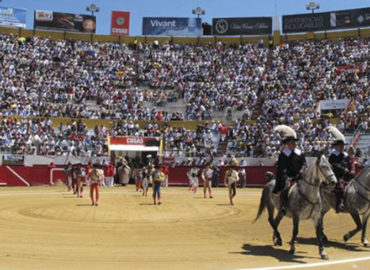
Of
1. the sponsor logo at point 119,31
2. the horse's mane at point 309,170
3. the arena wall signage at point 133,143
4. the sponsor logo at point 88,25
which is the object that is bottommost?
the horse's mane at point 309,170

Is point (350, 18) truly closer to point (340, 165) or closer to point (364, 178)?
point (340, 165)

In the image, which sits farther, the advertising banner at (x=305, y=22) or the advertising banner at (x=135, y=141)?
the advertising banner at (x=305, y=22)

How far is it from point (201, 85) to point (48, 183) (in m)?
19.0

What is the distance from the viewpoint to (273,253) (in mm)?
9594

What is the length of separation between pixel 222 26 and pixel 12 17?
80.4 feet

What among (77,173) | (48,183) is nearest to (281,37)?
(48,183)

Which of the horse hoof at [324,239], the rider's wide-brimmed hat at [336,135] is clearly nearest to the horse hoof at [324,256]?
the horse hoof at [324,239]

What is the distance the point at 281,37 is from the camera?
51531mm

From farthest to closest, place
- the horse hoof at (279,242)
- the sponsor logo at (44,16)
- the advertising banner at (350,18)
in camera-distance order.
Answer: the sponsor logo at (44,16)
the advertising banner at (350,18)
the horse hoof at (279,242)

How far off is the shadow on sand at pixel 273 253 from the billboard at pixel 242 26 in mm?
45046

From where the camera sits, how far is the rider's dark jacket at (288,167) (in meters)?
9.94

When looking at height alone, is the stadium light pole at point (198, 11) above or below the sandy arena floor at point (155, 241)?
above

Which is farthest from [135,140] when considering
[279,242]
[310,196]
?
[310,196]

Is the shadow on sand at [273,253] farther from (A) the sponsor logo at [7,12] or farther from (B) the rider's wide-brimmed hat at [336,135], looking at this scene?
(A) the sponsor logo at [7,12]
